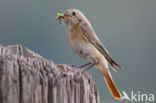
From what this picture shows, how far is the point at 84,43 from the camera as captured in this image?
3.91 m

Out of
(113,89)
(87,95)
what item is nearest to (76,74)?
(87,95)

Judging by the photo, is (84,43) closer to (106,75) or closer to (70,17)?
(70,17)

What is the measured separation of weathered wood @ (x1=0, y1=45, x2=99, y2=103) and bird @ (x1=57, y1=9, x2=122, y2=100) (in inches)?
65.0

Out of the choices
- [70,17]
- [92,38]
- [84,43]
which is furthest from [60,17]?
[92,38]

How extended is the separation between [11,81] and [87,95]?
61 centimetres

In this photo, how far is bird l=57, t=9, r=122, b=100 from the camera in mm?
3832

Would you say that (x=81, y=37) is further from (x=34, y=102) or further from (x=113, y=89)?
(x=34, y=102)

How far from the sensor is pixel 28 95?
190 centimetres

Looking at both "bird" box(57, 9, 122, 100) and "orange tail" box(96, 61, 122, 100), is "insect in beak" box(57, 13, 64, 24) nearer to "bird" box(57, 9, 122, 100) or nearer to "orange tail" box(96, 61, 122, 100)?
"bird" box(57, 9, 122, 100)

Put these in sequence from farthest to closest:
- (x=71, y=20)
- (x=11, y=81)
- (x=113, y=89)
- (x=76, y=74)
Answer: (x=71, y=20) → (x=113, y=89) → (x=76, y=74) → (x=11, y=81)

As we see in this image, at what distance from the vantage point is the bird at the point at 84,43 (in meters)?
3.83

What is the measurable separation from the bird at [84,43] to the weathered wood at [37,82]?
1.65 metres

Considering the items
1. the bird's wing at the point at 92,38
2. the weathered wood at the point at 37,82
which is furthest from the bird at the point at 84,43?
the weathered wood at the point at 37,82

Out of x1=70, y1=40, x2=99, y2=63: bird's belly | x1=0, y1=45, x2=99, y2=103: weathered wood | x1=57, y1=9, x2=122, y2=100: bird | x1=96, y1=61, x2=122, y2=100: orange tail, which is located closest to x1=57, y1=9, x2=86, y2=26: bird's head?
x1=57, y1=9, x2=122, y2=100: bird
